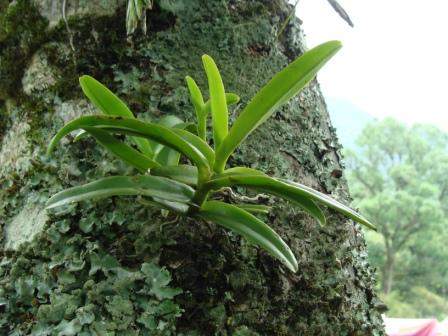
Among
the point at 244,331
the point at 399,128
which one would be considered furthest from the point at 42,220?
the point at 399,128

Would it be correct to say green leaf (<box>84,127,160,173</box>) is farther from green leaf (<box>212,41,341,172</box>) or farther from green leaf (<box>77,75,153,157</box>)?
green leaf (<box>212,41,341,172</box>)

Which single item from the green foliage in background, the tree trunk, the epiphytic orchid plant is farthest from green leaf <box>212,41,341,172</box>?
the tree trunk

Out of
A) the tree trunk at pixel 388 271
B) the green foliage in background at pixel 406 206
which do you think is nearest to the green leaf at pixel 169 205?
the green foliage in background at pixel 406 206

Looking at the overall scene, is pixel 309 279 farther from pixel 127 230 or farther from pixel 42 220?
pixel 42 220

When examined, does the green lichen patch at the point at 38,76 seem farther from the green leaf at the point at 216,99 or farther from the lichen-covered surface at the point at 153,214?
the green leaf at the point at 216,99

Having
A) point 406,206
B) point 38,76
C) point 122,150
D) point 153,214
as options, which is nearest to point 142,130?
point 122,150

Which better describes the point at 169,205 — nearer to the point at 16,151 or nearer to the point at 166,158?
the point at 166,158
